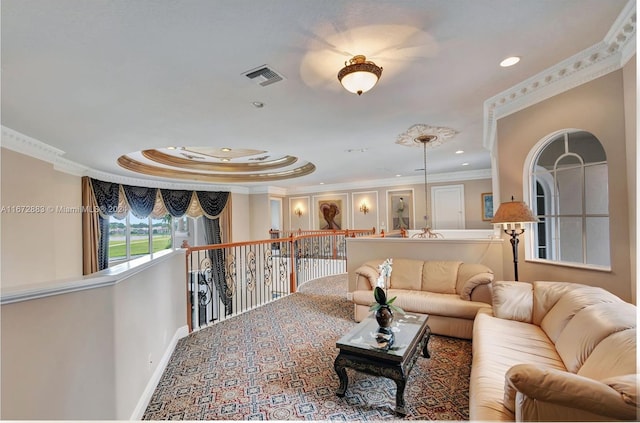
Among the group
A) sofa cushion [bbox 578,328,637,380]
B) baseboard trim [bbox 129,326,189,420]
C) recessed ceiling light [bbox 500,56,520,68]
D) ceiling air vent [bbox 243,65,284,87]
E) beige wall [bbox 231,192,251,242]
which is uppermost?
recessed ceiling light [bbox 500,56,520,68]

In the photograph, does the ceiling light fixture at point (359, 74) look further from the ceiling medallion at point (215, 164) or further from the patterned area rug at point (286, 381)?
the ceiling medallion at point (215, 164)

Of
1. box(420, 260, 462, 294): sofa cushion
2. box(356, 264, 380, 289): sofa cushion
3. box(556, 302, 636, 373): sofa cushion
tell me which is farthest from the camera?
box(356, 264, 380, 289): sofa cushion

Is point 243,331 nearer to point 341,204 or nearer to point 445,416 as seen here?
point 445,416

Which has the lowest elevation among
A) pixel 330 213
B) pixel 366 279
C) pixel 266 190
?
pixel 366 279

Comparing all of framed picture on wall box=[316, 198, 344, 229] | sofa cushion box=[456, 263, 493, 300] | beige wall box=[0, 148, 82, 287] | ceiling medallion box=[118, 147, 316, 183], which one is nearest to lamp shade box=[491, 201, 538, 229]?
sofa cushion box=[456, 263, 493, 300]

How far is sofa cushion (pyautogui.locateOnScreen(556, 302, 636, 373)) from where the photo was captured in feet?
5.26

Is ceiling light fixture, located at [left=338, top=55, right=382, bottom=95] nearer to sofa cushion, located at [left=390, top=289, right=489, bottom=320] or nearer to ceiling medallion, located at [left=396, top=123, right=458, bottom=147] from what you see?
ceiling medallion, located at [left=396, top=123, right=458, bottom=147]

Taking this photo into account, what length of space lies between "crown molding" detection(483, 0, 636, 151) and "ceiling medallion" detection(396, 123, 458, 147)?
69cm

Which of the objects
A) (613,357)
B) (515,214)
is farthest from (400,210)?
(613,357)

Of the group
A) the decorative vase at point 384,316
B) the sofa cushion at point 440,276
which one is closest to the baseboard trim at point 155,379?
the decorative vase at point 384,316

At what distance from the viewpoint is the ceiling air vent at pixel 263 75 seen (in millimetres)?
2347

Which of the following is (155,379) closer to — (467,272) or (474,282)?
(474,282)

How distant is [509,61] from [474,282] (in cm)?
230

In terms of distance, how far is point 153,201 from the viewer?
7.62 metres
